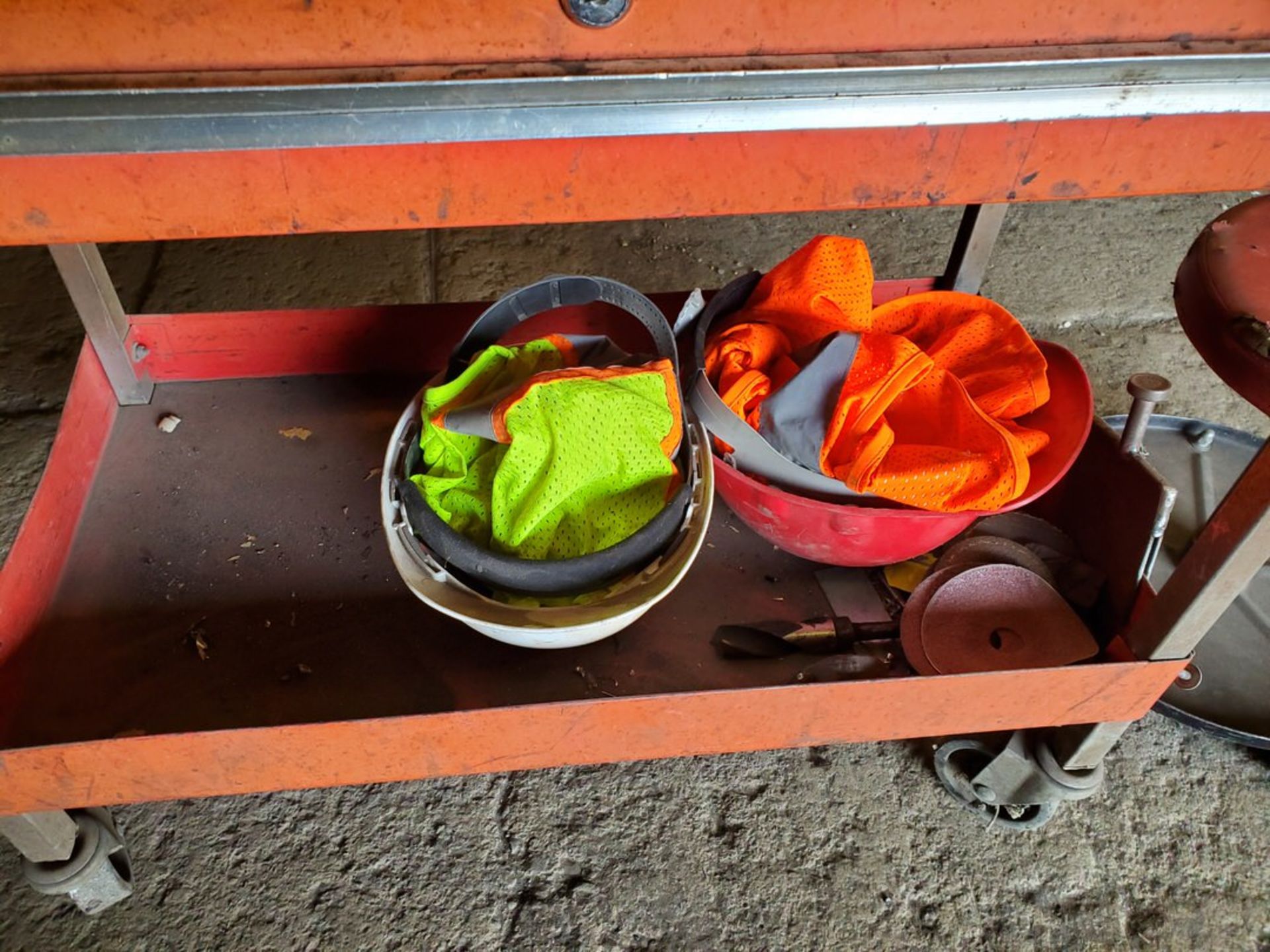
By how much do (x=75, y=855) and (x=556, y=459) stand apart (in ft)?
2.11

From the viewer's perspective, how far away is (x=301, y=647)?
110 cm

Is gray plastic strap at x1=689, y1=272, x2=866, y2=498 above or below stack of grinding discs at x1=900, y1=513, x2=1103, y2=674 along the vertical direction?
above

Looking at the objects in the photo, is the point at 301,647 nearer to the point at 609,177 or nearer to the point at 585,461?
the point at 585,461

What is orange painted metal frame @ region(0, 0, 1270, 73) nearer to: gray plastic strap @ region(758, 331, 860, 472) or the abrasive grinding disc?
gray plastic strap @ region(758, 331, 860, 472)

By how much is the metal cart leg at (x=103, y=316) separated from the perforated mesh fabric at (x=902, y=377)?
711 mm

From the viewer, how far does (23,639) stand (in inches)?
41.7

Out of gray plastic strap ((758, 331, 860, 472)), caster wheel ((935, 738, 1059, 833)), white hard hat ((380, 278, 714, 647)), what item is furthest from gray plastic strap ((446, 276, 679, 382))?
caster wheel ((935, 738, 1059, 833))

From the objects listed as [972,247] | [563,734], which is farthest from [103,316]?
[972,247]

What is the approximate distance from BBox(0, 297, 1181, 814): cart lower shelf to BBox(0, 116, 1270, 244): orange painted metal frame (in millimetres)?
443

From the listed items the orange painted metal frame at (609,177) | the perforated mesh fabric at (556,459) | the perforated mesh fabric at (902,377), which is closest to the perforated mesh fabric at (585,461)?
the perforated mesh fabric at (556,459)

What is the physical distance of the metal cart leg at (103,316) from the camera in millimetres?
1135

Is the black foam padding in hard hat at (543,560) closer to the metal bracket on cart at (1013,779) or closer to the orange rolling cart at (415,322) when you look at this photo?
the orange rolling cart at (415,322)

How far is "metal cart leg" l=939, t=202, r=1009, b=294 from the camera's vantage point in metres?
1.25

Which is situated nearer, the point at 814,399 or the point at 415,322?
the point at 814,399
